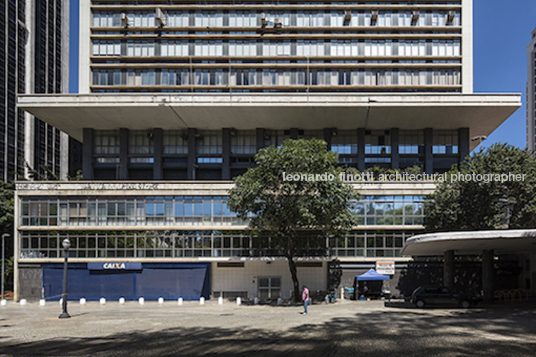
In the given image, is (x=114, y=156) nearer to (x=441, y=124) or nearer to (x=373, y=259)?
(x=373, y=259)

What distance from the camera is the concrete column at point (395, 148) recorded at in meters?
52.5

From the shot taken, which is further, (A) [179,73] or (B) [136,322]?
(A) [179,73]

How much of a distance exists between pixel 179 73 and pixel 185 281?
2841 centimetres

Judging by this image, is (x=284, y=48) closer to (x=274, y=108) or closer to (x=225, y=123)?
(x=274, y=108)

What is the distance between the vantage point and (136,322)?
2238cm

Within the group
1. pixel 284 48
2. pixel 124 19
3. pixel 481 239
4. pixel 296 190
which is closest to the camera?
pixel 481 239

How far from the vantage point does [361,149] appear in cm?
5338

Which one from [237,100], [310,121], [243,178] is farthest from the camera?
[310,121]

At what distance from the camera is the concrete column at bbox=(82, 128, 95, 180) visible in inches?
2105

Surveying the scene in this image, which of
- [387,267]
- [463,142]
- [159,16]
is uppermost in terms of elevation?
[159,16]

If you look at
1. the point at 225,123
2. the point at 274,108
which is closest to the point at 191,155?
the point at 225,123

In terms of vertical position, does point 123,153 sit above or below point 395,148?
below

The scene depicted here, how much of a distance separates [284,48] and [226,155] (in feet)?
52.5

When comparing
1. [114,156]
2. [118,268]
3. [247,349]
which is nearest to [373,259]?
[118,268]
